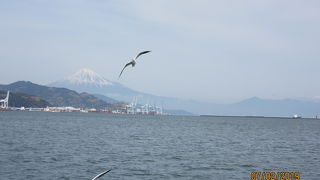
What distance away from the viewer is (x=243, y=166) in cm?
4269

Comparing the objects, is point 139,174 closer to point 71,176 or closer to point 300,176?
point 71,176

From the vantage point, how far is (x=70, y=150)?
5122 cm

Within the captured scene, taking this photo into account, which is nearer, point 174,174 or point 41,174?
point 41,174

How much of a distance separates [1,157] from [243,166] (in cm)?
2622

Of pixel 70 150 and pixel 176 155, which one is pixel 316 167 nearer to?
pixel 176 155

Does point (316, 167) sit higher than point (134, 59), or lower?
lower

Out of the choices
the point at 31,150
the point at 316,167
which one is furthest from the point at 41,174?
the point at 316,167

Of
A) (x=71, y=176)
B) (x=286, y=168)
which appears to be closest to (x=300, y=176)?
(x=286, y=168)

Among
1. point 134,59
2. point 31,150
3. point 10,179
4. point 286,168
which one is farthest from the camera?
point 31,150

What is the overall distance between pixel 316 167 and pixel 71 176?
87.3 feet

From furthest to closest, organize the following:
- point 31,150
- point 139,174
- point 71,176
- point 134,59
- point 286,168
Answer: point 31,150 → point 286,168 → point 139,174 → point 71,176 → point 134,59
